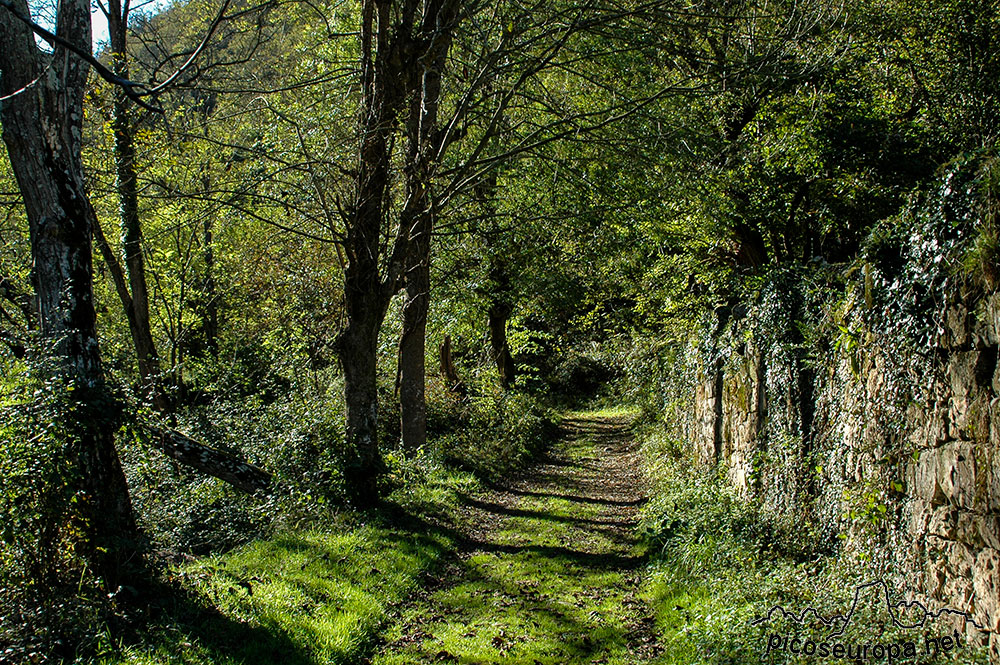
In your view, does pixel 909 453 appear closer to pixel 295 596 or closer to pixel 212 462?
pixel 295 596

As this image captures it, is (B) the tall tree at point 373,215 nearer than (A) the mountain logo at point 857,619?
No

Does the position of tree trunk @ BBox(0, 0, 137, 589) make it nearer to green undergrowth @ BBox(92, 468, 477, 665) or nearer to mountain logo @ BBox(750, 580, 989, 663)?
green undergrowth @ BBox(92, 468, 477, 665)

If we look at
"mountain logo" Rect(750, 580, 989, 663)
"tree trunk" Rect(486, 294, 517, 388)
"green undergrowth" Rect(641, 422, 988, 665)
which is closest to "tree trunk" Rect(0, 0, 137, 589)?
"green undergrowth" Rect(641, 422, 988, 665)

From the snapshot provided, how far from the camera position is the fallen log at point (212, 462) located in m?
7.33

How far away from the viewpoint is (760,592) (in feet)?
17.2

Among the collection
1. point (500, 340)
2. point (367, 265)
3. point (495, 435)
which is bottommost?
point (495, 435)

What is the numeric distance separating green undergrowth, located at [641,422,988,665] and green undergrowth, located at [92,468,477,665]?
2.57 meters

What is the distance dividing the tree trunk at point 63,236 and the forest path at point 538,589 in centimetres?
268

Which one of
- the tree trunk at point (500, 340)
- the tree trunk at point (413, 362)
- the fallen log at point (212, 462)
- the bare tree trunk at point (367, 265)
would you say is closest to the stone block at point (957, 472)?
the bare tree trunk at point (367, 265)

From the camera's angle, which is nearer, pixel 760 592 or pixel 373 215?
pixel 760 592

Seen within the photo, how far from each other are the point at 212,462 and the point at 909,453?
22.7ft

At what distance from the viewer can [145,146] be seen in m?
11.2

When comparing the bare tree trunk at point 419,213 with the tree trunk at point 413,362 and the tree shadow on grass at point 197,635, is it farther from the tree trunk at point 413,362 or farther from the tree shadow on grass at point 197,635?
the tree shadow on grass at point 197,635

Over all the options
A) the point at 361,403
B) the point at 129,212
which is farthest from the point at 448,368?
the point at 361,403
